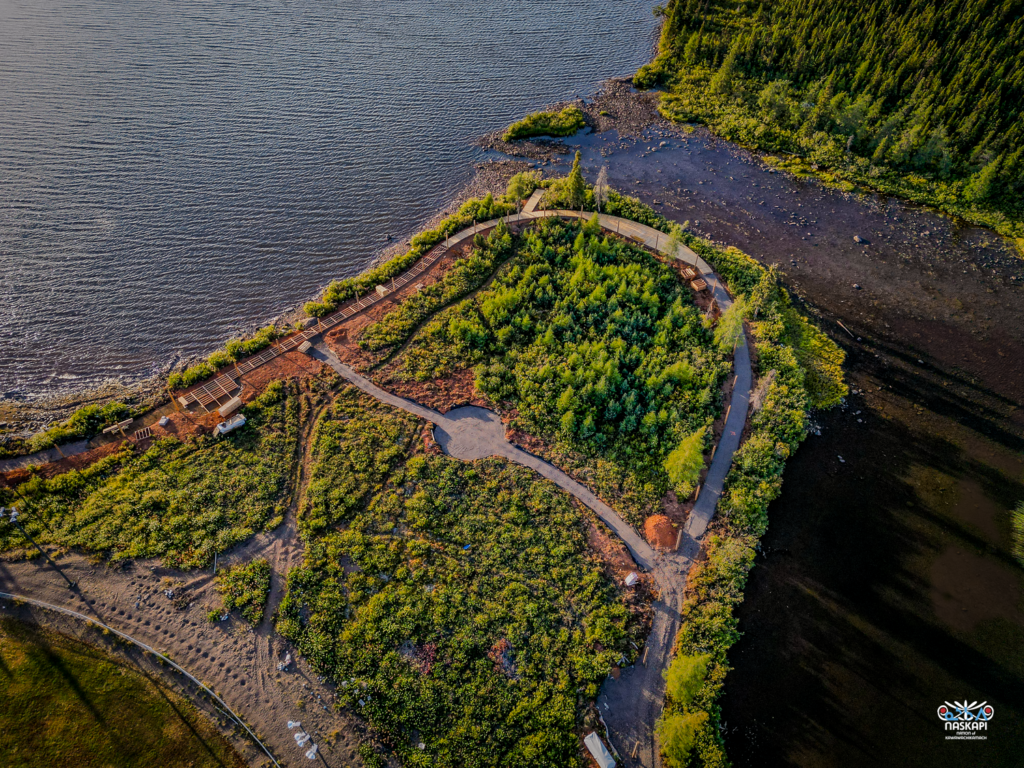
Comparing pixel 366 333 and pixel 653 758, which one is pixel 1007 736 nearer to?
pixel 653 758

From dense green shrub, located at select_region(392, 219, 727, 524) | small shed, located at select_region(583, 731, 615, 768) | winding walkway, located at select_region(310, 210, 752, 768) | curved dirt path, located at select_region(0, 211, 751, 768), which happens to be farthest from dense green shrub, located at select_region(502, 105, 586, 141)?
small shed, located at select_region(583, 731, 615, 768)

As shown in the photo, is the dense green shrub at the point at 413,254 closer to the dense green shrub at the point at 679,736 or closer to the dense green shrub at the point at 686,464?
the dense green shrub at the point at 686,464

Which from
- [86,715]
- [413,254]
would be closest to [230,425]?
[86,715]

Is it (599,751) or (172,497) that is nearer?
(599,751)

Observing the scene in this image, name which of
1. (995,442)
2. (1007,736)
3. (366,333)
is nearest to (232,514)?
(366,333)

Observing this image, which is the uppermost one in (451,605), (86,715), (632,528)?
(632,528)

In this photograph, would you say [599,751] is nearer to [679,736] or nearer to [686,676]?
[679,736]
